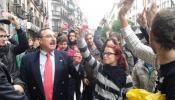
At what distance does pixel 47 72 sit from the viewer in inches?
221

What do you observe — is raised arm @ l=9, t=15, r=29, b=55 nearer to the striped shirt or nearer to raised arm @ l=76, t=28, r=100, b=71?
raised arm @ l=76, t=28, r=100, b=71

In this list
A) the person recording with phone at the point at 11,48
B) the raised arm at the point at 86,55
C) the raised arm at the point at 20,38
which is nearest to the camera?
the raised arm at the point at 86,55

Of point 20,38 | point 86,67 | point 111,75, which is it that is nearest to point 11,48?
point 20,38

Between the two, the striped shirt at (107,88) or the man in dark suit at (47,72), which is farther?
the man in dark suit at (47,72)

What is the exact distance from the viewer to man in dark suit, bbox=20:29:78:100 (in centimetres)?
559

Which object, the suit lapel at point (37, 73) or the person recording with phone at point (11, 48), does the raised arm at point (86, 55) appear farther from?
the person recording with phone at point (11, 48)

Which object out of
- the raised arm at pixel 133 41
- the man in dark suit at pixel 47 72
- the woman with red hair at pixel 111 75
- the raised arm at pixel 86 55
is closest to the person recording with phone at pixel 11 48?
the man in dark suit at pixel 47 72

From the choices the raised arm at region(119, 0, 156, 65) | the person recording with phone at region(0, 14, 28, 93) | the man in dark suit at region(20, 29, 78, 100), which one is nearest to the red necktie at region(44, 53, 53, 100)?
the man in dark suit at region(20, 29, 78, 100)

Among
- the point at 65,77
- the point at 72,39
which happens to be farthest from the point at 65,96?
the point at 72,39

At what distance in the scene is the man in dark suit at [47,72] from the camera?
18.3ft

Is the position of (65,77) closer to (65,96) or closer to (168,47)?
(65,96)

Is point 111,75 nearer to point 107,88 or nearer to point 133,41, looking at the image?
point 107,88

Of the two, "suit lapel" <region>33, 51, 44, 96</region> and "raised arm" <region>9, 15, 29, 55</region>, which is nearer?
"suit lapel" <region>33, 51, 44, 96</region>

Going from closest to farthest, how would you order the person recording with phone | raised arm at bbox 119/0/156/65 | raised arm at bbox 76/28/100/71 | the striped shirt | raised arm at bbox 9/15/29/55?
raised arm at bbox 119/0/156/65, the striped shirt, raised arm at bbox 76/28/100/71, raised arm at bbox 9/15/29/55, the person recording with phone
